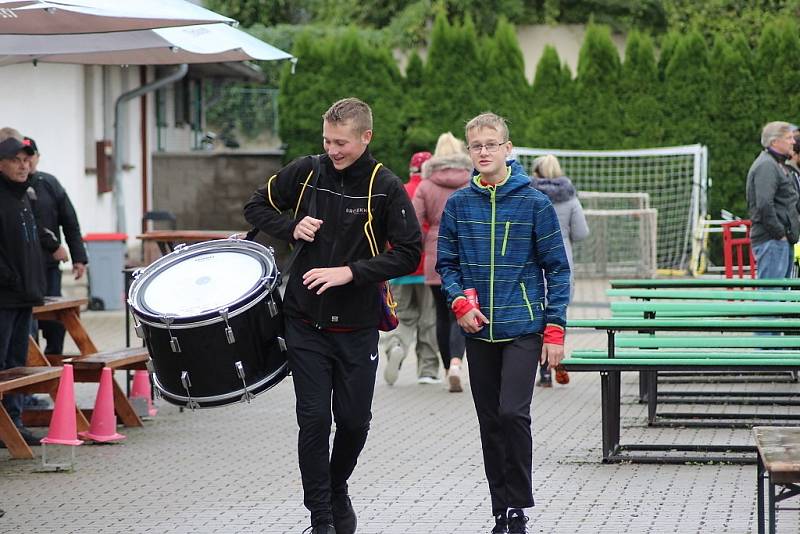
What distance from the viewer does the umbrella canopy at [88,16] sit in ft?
24.6

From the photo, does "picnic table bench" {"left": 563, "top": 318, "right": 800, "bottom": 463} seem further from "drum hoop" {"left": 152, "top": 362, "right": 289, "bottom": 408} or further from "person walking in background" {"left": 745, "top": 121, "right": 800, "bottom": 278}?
"person walking in background" {"left": 745, "top": 121, "right": 800, "bottom": 278}

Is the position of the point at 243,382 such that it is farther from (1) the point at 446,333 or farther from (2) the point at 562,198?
(2) the point at 562,198

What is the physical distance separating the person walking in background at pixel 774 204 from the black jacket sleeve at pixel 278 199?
684 cm

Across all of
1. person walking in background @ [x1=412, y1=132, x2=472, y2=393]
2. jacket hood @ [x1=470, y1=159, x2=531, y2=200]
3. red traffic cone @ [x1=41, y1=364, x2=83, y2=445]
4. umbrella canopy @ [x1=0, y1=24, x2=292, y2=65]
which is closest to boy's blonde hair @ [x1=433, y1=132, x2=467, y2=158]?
person walking in background @ [x1=412, y1=132, x2=472, y2=393]

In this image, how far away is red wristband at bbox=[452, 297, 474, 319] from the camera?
244 inches

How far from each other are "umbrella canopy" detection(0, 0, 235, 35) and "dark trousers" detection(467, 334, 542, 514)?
2.58 m

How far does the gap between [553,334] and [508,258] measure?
1.21ft

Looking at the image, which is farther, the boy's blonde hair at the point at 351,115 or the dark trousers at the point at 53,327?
the dark trousers at the point at 53,327

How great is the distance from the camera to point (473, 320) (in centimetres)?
619

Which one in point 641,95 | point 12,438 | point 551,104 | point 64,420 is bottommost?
point 12,438

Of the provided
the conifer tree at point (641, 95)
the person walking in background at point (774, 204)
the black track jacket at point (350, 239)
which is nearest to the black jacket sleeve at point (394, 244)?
the black track jacket at point (350, 239)

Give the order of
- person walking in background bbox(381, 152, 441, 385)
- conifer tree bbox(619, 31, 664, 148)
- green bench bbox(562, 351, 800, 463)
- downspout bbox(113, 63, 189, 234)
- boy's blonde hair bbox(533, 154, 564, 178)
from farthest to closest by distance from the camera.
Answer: conifer tree bbox(619, 31, 664, 148), downspout bbox(113, 63, 189, 234), person walking in background bbox(381, 152, 441, 385), boy's blonde hair bbox(533, 154, 564, 178), green bench bbox(562, 351, 800, 463)

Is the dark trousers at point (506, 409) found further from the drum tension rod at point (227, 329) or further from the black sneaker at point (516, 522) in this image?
the drum tension rod at point (227, 329)

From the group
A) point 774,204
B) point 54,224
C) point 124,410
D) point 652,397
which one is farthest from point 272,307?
point 774,204
